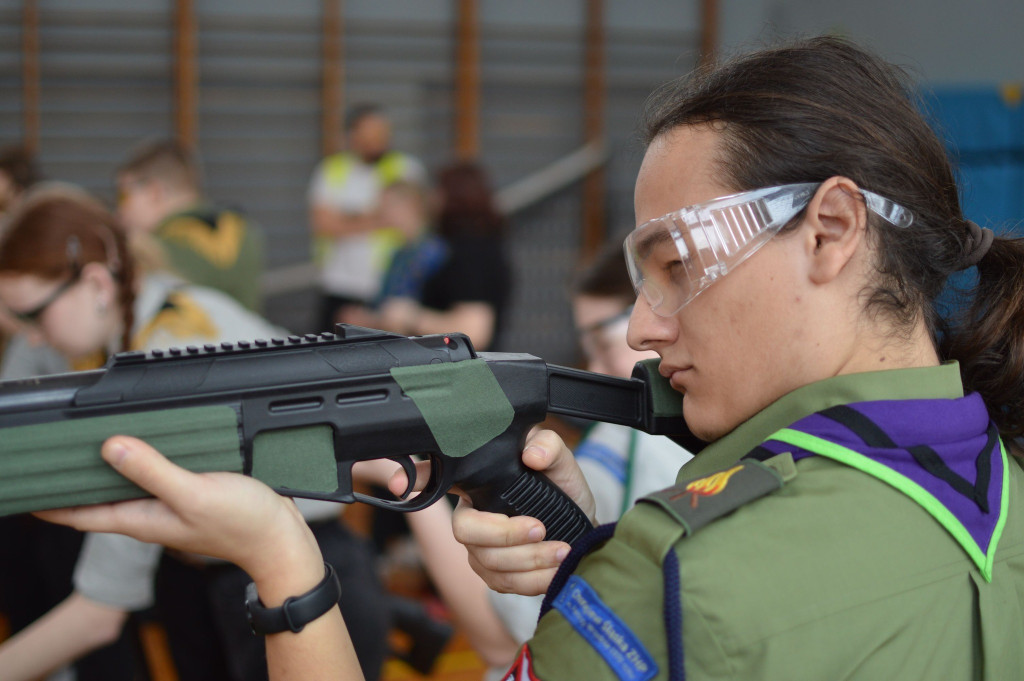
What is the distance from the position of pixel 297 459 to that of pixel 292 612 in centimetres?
17

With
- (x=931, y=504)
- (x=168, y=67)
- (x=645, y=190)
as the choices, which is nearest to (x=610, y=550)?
(x=931, y=504)

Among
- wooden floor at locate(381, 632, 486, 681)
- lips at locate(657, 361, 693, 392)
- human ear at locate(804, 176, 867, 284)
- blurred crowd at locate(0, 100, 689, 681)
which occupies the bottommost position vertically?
wooden floor at locate(381, 632, 486, 681)

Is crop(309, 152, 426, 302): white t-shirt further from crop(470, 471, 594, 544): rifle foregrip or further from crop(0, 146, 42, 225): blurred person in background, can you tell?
crop(470, 471, 594, 544): rifle foregrip

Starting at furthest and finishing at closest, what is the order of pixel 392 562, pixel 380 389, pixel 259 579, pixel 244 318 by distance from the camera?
pixel 392 562
pixel 244 318
pixel 380 389
pixel 259 579

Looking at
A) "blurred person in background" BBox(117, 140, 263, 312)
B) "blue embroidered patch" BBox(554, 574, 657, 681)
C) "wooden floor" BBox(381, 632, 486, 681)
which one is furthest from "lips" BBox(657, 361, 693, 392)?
"blurred person in background" BBox(117, 140, 263, 312)

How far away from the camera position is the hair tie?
94 centimetres

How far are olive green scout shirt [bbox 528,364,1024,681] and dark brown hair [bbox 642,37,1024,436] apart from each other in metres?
0.22

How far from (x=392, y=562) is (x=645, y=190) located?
10.4 feet

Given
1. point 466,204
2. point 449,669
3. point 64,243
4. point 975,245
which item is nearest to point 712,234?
point 975,245

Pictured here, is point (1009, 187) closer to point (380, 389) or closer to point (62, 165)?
point (380, 389)

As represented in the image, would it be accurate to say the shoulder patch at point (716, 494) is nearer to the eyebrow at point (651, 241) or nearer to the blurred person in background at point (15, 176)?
the eyebrow at point (651, 241)

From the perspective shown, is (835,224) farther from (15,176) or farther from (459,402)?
(15,176)

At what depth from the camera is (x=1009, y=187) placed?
318 centimetres

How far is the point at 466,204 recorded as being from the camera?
370cm
